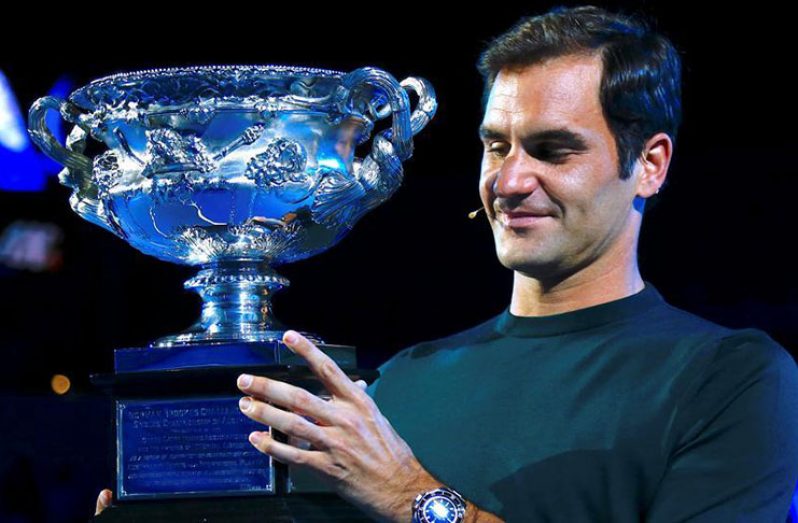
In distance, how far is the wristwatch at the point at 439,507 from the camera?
58.2 inches

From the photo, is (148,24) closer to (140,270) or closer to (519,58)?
(140,270)

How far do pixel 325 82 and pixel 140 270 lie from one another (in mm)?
2228

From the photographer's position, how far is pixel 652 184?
5.67ft

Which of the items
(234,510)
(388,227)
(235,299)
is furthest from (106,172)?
(388,227)

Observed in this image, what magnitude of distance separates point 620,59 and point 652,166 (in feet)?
0.47

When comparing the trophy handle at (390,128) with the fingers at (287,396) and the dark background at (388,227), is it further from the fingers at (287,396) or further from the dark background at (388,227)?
the dark background at (388,227)

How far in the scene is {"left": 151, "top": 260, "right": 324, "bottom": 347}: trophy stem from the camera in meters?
1.63

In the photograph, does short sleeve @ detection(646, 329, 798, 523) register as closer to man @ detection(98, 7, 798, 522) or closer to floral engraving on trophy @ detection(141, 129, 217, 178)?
man @ detection(98, 7, 798, 522)

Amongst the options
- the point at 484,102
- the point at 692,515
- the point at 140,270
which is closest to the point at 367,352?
the point at 140,270

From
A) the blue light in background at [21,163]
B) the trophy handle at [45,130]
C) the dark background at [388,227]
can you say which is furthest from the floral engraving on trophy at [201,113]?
the blue light in background at [21,163]

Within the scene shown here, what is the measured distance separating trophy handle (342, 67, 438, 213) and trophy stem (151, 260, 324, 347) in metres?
0.16

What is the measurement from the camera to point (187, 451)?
1554mm

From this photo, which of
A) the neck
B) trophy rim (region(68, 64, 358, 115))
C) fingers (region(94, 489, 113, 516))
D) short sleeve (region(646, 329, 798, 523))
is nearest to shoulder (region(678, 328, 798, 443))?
short sleeve (region(646, 329, 798, 523))

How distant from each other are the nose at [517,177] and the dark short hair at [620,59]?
4.5 inches
